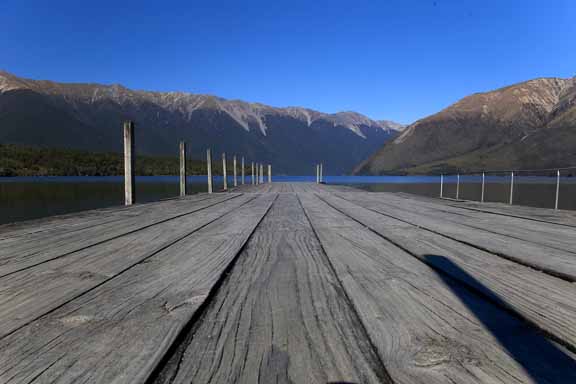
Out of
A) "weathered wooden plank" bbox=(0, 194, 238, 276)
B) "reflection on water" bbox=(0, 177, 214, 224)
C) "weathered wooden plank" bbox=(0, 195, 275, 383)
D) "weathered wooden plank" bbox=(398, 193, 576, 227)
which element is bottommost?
"reflection on water" bbox=(0, 177, 214, 224)

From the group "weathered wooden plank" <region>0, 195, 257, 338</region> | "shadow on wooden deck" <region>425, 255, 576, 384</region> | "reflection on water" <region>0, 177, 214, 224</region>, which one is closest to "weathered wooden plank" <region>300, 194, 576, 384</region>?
"shadow on wooden deck" <region>425, 255, 576, 384</region>

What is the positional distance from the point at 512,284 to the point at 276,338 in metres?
1.12

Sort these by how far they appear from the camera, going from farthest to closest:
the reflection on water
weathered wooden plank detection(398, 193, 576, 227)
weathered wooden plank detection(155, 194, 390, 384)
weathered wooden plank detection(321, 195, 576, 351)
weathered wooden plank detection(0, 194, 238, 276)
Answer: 1. the reflection on water
2. weathered wooden plank detection(398, 193, 576, 227)
3. weathered wooden plank detection(0, 194, 238, 276)
4. weathered wooden plank detection(321, 195, 576, 351)
5. weathered wooden plank detection(155, 194, 390, 384)

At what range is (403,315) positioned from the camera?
1.22 meters

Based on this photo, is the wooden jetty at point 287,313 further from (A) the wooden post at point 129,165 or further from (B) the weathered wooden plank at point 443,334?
(A) the wooden post at point 129,165

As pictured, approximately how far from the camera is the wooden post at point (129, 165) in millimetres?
7418

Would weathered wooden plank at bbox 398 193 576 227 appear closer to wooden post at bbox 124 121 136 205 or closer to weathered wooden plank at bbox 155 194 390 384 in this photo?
weathered wooden plank at bbox 155 194 390 384

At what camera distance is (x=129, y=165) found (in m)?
7.58

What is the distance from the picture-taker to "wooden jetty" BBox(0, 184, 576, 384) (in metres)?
0.88

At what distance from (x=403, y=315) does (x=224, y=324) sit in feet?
1.82

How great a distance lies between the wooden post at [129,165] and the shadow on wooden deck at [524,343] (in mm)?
6971

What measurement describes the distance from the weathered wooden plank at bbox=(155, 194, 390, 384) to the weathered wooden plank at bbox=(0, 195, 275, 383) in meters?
0.07

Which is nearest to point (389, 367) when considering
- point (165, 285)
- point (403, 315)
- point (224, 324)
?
point (403, 315)

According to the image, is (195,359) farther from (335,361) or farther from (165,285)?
(165,285)
